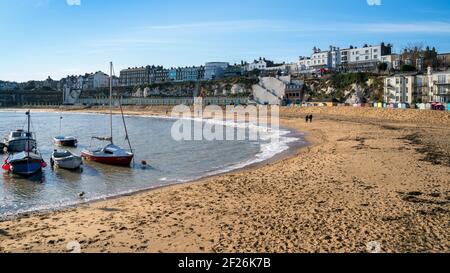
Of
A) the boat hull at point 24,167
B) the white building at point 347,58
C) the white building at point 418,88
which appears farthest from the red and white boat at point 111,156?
the white building at point 347,58

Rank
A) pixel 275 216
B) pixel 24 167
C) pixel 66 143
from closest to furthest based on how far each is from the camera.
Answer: pixel 275 216 < pixel 24 167 < pixel 66 143

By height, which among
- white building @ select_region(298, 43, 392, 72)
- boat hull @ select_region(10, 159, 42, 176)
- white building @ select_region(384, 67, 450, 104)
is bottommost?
boat hull @ select_region(10, 159, 42, 176)

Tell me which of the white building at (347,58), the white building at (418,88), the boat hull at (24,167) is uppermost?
the white building at (347,58)

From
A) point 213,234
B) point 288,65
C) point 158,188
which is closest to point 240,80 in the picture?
point 288,65

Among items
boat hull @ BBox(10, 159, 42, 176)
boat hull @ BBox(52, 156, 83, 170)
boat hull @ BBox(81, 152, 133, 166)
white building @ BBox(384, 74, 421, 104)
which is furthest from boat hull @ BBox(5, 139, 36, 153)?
white building @ BBox(384, 74, 421, 104)

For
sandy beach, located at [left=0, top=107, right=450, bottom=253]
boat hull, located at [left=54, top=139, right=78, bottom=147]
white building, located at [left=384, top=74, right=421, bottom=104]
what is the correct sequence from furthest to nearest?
white building, located at [left=384, top=74, right=421, bottom=104] → boat hull, located at [left=54, top=139, right=78, bottom=147] → sandy beach, located at [left=0, top=107, right=450, bottom=253]

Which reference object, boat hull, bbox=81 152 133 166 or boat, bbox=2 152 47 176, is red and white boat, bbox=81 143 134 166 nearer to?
boat hull, bbox=81 152 133 166

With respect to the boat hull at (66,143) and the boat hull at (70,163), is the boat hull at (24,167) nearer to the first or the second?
the boat hull at (70,163)

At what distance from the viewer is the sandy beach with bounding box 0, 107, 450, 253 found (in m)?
11.9

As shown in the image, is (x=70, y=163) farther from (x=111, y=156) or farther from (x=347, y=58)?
(x=347, y=58)

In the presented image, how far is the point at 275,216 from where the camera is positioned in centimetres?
1464

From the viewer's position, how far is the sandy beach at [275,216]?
1193cm

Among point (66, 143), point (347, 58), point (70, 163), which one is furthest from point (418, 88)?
point (347, 58)

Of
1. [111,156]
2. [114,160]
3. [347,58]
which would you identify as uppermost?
[347,58]
